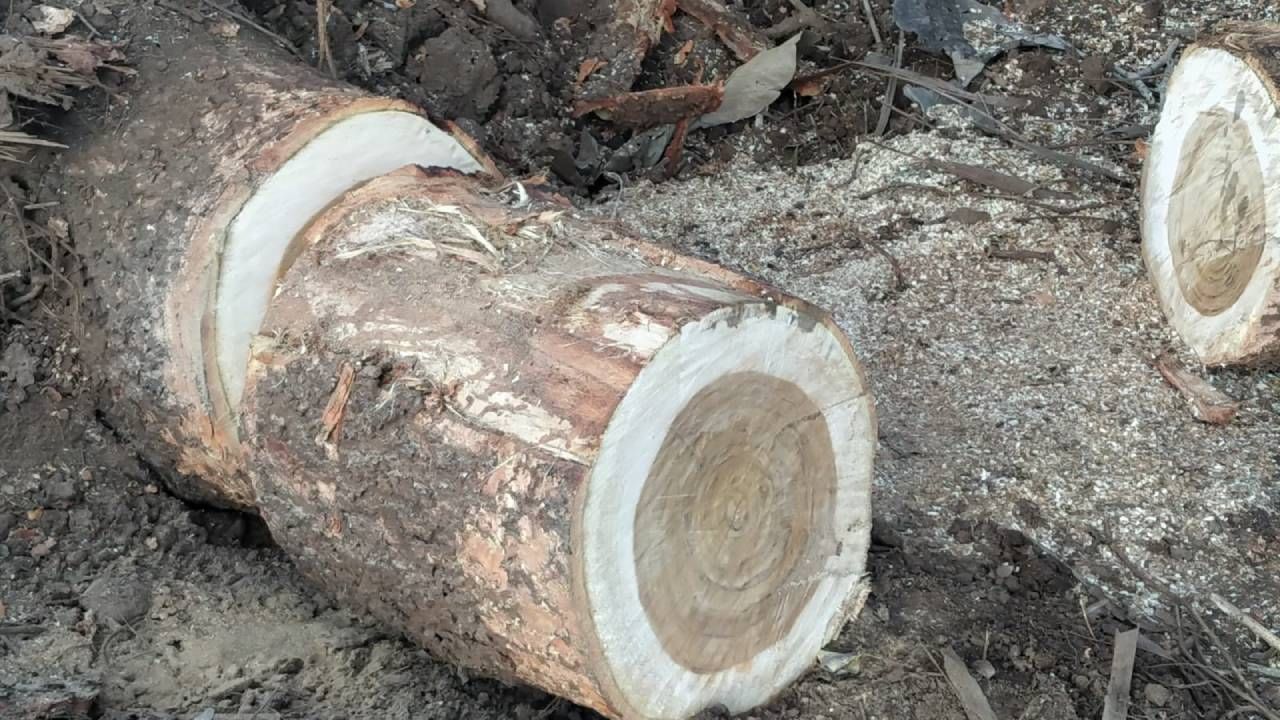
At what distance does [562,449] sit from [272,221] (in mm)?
1097

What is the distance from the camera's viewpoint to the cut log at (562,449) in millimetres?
2078

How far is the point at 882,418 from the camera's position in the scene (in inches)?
136

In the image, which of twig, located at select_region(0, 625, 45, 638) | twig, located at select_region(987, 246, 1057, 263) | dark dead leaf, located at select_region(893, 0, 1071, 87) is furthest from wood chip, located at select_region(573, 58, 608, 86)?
twig, located at select_region(0, 625, 45, 638)

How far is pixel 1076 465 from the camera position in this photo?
3.25 m

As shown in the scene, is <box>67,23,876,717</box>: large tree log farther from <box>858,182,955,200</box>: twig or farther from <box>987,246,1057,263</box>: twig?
<box>858,182,955,200</box>: twig

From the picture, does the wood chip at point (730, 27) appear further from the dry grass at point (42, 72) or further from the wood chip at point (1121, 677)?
the wood chip at point (1121, 677)

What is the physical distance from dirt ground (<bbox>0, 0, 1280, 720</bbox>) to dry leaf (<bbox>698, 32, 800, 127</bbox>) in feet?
0.27

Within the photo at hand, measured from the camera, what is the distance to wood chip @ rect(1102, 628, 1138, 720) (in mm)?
2559

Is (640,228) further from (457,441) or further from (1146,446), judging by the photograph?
(457,441)

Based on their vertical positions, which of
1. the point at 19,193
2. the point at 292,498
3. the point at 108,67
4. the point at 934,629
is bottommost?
the point at 934,629

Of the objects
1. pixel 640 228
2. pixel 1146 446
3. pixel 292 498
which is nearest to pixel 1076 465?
pixel 1146 446

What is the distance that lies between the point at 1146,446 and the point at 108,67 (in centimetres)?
301

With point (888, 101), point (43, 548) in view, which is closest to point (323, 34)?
point (43, 548)

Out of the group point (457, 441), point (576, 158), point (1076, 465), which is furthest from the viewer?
point (576, 158)
